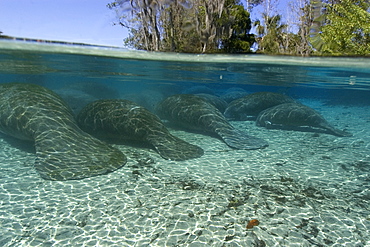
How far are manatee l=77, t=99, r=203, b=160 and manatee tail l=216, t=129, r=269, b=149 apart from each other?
3.67ft

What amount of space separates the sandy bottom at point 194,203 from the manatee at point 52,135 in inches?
11.6

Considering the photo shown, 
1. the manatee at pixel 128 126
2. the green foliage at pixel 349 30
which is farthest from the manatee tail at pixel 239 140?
the green foliage at pixel 349 30

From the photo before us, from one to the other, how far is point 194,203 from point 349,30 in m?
24.1

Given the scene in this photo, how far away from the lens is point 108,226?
412 cm

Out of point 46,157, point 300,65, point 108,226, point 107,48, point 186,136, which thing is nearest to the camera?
point 108,226

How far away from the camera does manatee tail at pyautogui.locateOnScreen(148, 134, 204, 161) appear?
699 cm

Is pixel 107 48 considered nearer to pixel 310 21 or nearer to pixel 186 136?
pixel 186 136

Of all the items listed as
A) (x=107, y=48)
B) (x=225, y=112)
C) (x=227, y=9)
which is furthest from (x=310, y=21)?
(x=107, y=48)

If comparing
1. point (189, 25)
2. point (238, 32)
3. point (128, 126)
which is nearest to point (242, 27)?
point (238, 32)

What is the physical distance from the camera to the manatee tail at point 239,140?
803cm

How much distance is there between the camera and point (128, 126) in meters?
7.84

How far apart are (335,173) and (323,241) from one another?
3258mm

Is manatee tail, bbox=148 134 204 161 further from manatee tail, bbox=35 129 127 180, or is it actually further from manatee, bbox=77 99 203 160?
manatee tail, bbox=35 129 127 180

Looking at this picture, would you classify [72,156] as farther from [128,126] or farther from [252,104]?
[252,104]
